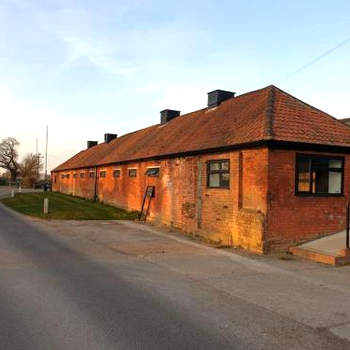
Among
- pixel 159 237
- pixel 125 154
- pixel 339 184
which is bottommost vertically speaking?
pixel 159 237

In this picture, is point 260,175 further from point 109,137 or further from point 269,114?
point 109,137

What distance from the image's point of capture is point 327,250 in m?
10.9

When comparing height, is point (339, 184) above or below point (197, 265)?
above

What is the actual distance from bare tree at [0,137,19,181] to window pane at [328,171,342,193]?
9875 cm

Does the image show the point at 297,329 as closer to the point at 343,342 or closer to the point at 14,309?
the point at 343,342

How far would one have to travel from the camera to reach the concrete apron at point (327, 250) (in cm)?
1014

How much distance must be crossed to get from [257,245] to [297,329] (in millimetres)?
6334

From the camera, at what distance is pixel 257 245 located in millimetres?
11688

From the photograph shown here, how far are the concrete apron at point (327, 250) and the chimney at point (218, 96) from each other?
9.62m

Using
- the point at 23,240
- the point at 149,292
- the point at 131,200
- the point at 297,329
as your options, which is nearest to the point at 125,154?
the point at 131,200

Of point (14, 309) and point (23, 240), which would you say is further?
point (23, 240)

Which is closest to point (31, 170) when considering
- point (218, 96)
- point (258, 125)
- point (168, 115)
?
point (168, 115)

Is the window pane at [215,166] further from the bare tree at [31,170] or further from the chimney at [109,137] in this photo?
the bare tree at [31,170]

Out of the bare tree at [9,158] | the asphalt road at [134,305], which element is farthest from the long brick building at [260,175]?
the bare tree at [9,158]
